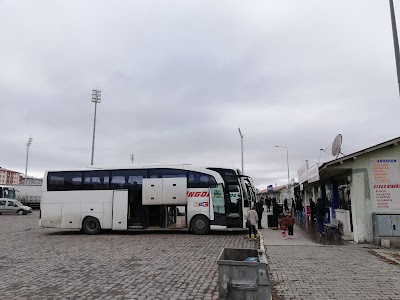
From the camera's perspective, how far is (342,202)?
17.0m

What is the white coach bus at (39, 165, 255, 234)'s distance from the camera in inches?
697

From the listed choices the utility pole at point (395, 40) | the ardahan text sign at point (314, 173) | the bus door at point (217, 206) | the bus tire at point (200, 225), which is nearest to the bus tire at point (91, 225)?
the bus tire at point (200, 225)

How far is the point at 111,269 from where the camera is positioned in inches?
366

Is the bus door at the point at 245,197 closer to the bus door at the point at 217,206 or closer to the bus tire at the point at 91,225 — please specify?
the bus door at the point at 217,206

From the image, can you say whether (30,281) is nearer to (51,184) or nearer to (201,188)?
(201,188)

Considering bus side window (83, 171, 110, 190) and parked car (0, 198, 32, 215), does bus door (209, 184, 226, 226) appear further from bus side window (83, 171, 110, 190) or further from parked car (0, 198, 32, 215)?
parked car (0, 198, 32, 215)

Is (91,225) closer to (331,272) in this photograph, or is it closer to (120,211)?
(120,211)

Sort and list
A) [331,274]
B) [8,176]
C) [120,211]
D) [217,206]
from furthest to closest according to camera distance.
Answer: [8,176] < [120,211] < [217,206] < [331,274]

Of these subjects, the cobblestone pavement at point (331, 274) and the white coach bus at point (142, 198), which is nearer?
the cobblestone pavement at point (331, 274)

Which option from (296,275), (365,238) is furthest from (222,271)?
(365,238)

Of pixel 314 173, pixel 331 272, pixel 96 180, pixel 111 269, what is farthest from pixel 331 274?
pixel 96 180

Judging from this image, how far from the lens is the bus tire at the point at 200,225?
17703 mm

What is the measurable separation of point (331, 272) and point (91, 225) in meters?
13.4

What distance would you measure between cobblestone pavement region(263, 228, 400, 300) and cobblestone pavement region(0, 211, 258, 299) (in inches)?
64.1
